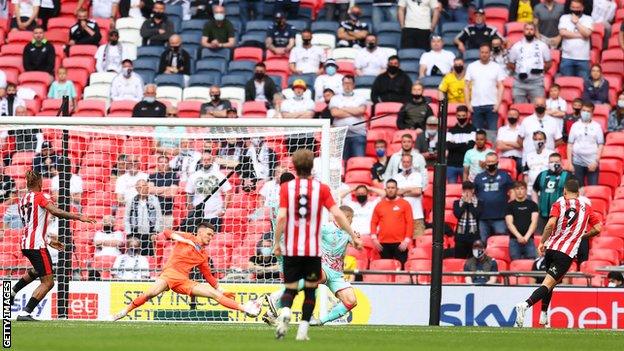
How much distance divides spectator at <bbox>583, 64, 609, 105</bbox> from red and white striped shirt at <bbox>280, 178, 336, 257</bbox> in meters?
11.9

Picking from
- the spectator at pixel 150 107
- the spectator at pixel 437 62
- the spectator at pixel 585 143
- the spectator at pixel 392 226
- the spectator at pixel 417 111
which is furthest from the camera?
the spectator at pixel 437 62

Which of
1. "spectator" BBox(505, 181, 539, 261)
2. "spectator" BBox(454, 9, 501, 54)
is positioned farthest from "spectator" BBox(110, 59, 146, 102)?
"spectator" BBox(505, 181, 539, 261)

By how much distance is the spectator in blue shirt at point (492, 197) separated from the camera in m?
23.5

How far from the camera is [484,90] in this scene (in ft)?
83.7

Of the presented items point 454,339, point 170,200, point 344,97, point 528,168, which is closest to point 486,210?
point 528,168

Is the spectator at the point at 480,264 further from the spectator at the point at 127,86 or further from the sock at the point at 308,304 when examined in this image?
the sock at the point at 308,304

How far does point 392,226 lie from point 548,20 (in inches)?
240

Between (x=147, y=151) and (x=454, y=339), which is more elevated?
(x=147, y=151)

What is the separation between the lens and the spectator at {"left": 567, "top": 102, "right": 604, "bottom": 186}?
955 inches

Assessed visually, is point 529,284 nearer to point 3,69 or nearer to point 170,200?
point 170,200

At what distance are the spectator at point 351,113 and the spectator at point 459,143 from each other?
168 centimetres

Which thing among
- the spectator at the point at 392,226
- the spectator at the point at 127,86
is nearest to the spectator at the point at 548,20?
the spectator at the point at 392,226

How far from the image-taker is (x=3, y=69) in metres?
29.5

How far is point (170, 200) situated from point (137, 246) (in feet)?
2.55
